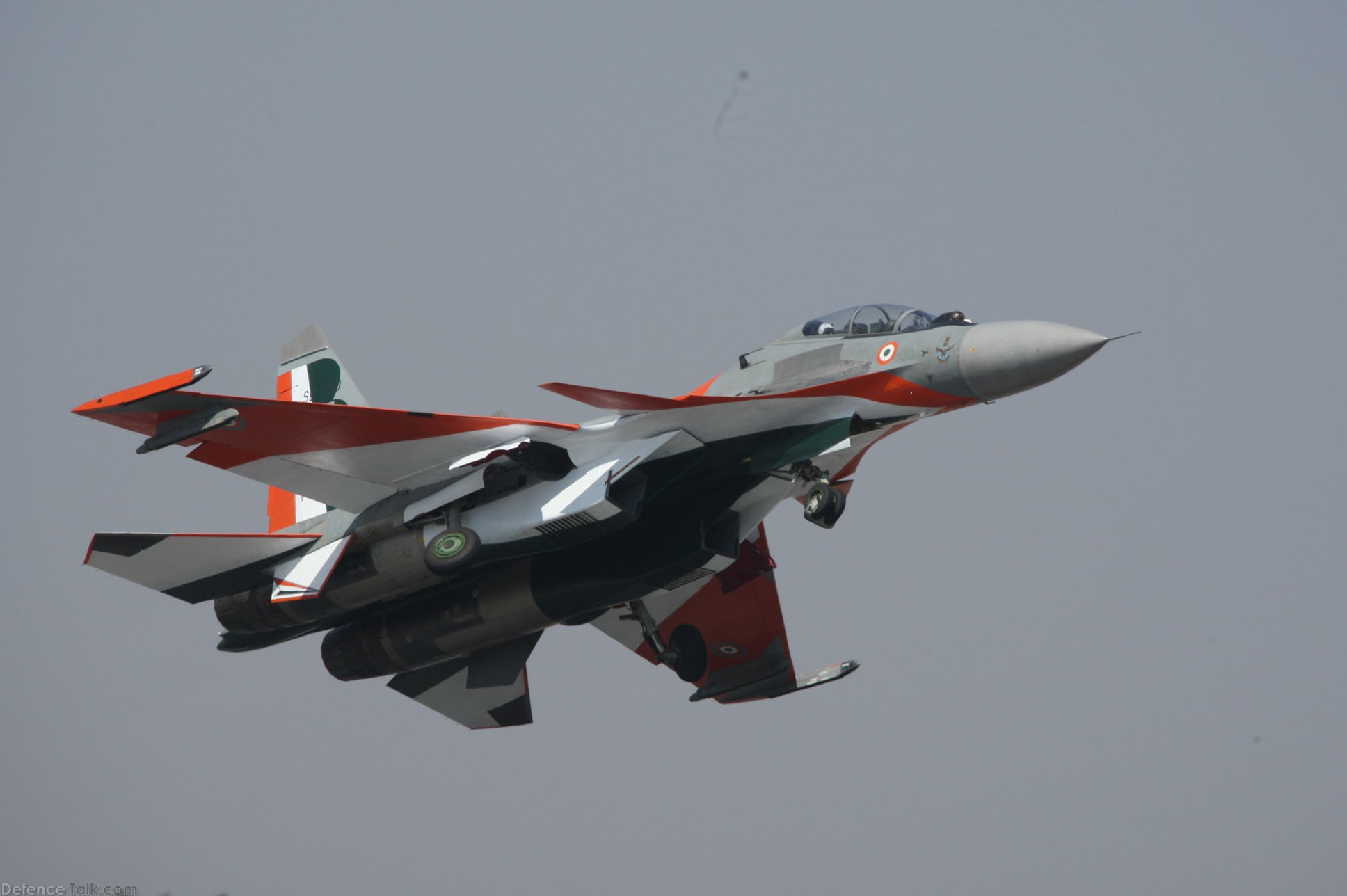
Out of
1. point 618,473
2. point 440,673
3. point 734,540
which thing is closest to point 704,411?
point 618,473

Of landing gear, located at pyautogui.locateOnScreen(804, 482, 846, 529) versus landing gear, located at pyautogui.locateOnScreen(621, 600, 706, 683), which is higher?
landing gear, located at pyautogui.locateOnScreen(804, 482, 846, 529)

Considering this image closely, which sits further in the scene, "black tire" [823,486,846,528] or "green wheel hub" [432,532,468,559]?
"green wheel hub" [432,532,468,559]

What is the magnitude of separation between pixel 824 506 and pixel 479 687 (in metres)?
8.37

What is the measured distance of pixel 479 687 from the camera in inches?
1007

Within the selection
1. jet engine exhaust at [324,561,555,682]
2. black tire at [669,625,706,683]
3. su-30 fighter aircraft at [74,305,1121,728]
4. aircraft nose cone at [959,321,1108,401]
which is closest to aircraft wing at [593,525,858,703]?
black tire at [669,625,706,683]

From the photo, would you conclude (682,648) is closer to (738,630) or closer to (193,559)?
(738,630)

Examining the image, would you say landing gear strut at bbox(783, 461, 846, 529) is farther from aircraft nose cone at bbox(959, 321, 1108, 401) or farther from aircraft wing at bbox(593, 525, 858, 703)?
aircraft wing at bbox(593, 525, 858, 703)

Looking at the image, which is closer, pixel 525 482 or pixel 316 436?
pixel 525 482

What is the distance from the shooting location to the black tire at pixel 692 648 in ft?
85.4

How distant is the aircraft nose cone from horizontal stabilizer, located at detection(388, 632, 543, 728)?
918cm

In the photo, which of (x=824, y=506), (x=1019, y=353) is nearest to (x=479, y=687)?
(x=824, y=506)

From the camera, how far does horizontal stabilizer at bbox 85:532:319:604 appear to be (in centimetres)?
2178

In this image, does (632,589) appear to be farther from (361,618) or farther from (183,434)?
(183,434)

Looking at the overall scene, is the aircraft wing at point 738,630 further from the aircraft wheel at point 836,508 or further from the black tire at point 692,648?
the aircraft wheel at point 836,508
